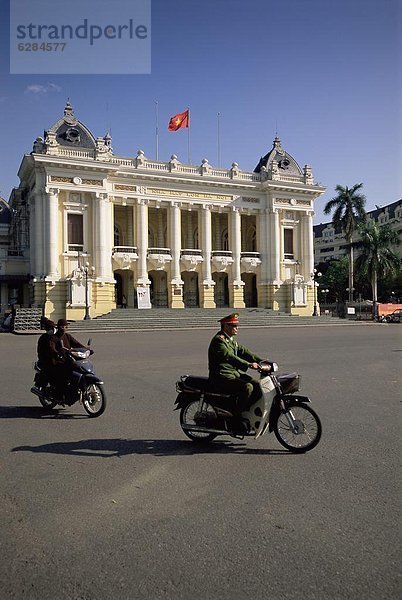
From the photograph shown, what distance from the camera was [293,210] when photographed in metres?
52.0

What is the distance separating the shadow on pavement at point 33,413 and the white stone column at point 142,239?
3719 centimetres

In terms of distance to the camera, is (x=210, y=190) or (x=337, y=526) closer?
(x=337, y=526)

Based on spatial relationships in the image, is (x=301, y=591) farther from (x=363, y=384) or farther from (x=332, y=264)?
(x=332, y=264)

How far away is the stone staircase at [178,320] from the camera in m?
35.9

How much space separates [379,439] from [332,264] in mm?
81475

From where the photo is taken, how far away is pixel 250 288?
5391 cm

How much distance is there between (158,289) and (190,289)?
332 cm

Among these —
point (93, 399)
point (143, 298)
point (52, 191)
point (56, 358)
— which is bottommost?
point (93, 399)

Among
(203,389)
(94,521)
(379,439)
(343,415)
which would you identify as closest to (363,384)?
(343,415)

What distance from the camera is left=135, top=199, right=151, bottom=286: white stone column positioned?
46.0 metres

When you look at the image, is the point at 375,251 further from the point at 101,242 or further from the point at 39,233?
the point at 39,233

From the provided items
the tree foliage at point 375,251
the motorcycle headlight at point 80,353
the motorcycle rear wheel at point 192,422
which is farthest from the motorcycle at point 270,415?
the tree foliage at point 375,251

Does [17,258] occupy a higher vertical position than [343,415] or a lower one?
higher

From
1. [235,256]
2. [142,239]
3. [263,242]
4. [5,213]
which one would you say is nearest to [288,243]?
[263,242]
